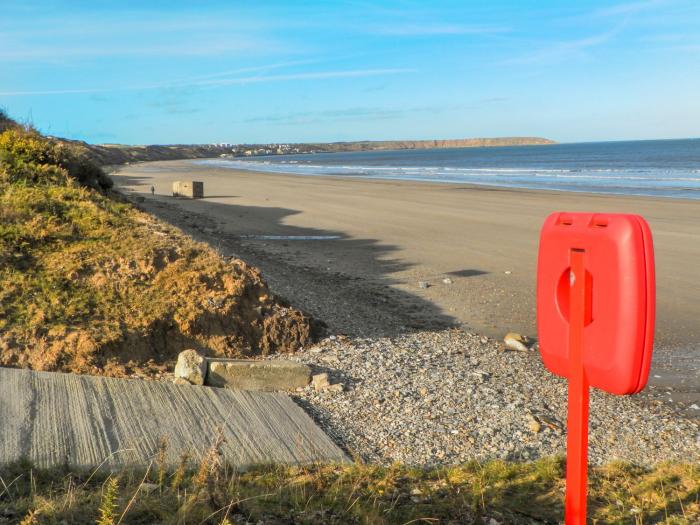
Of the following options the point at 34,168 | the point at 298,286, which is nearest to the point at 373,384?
the point at 298,286

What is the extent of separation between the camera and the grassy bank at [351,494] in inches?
139

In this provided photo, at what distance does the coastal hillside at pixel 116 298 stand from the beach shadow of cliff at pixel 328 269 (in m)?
1.11

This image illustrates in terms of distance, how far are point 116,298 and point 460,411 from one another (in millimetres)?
3582

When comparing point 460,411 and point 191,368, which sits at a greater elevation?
point 191,368

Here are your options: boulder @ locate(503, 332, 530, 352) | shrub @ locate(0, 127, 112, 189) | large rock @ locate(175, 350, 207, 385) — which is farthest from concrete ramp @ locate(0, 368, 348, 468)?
shrub @ locate(0, 127, 112, 189)

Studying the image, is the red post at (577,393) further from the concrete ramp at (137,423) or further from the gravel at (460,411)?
the concrete ramp at (137,423)

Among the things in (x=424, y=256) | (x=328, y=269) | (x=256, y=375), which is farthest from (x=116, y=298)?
(x=424, y=256)

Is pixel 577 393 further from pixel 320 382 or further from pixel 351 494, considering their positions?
pixel 320 382

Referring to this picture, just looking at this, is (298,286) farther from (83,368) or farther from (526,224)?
(526,224)

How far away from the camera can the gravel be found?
5207 millimetres

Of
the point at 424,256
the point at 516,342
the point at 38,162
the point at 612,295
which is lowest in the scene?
the point at 516,342

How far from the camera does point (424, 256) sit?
48.5 feet

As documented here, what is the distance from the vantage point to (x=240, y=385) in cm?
614

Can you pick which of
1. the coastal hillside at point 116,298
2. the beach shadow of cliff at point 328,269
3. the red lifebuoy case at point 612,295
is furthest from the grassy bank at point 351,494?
the beach shadow of cliff at point 328,269
